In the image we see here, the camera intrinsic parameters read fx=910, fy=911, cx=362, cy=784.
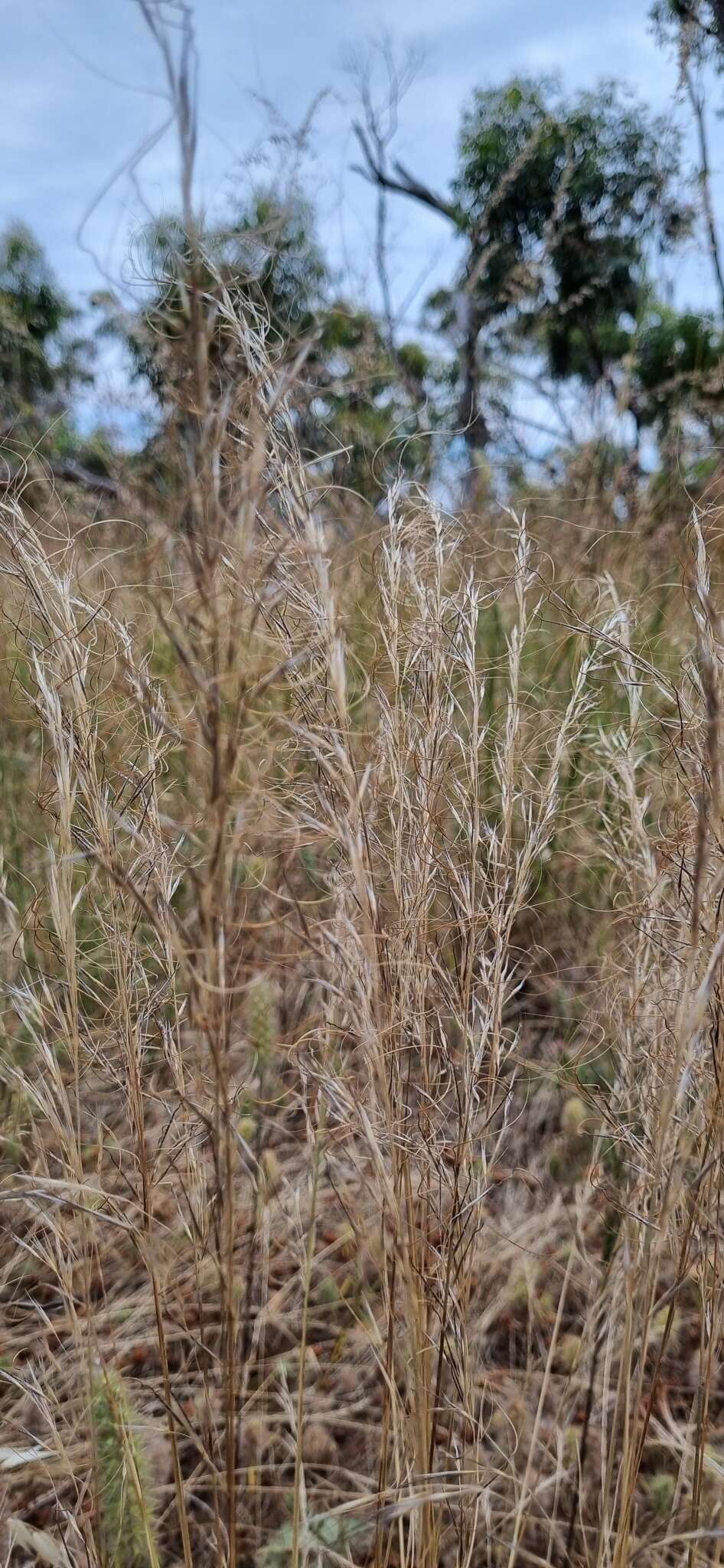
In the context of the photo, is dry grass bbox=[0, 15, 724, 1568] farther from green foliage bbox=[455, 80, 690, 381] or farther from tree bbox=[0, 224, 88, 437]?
green foliage bbox=[455, 80, 690, 381]

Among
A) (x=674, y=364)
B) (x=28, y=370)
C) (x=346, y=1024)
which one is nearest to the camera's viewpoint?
(x=346, y=1024)

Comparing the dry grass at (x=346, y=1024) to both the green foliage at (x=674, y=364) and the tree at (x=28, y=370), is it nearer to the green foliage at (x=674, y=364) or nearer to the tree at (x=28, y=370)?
the tree at (x=28, y=370)

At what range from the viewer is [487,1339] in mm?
1225

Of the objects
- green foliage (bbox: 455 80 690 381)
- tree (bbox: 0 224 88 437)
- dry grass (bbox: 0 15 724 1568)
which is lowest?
dry grass (bbox: 0 15 724 1568)

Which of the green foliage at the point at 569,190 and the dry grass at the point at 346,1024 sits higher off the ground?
the green foliage at the point at 569,190

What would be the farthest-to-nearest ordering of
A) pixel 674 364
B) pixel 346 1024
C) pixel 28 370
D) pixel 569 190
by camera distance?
pixel 569 190
pixel 28 370
pixel 674 364
pixel 346 1024

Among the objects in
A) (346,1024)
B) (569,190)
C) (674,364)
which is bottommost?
(346,1024)

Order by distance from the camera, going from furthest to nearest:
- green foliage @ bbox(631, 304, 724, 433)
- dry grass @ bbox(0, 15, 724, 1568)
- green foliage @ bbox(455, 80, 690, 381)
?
green foliage @ bbox(455, 80, 690, 381), green foliage @ bbox(631, 304, 724, 433), dry grass @ bbox(0, 15, 724, 1568)

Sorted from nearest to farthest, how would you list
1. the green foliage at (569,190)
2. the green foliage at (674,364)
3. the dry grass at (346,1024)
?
the dry grass at (346,1024), the green foliage at (674,364), the green foliage at (569,190)

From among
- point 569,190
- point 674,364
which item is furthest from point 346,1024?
point 569,190

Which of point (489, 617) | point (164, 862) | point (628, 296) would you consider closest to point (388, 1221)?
point (164, 862)

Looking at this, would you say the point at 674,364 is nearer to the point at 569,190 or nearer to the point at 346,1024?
the point at 346,1024

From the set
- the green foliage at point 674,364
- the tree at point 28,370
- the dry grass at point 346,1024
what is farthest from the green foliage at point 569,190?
the dry grass at point 346,1024

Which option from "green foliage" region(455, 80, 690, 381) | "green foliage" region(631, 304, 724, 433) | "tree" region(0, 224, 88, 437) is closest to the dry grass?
"tree" region(0, 224, 88, 437)
